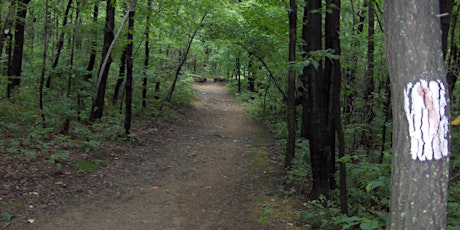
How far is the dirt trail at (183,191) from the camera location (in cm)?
591

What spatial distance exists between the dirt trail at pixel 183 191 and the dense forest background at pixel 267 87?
88 centimetres

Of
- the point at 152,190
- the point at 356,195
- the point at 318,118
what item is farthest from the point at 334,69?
the point at 152,190

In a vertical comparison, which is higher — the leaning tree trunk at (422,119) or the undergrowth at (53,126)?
the leaning tree trunk at (422,119)

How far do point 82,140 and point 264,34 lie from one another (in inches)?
255

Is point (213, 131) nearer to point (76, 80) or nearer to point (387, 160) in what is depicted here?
point (76, 80)

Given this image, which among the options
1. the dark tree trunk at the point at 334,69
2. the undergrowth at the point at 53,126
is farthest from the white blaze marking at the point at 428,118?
the undergrowth at the point at 53,126

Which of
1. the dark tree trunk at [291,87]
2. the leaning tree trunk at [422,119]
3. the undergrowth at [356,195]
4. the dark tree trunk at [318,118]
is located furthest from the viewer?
the dark tree trunk at [291,87]

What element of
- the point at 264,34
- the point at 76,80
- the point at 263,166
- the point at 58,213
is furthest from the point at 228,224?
the point at 76,80

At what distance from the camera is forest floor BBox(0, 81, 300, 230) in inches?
231

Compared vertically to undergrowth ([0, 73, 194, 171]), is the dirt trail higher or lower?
lower

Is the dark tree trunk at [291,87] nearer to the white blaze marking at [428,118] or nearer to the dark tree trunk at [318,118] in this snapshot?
the dark tree trunk at [318,118]

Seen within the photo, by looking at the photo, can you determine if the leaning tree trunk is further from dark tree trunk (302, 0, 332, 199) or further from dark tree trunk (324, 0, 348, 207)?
dark tree trunk (302, 0, 332, 199)

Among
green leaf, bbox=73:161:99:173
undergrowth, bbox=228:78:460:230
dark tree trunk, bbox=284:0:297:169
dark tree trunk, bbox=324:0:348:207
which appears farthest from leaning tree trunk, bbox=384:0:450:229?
green leaf, bbox=73:161:99:173

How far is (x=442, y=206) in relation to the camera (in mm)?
2178
